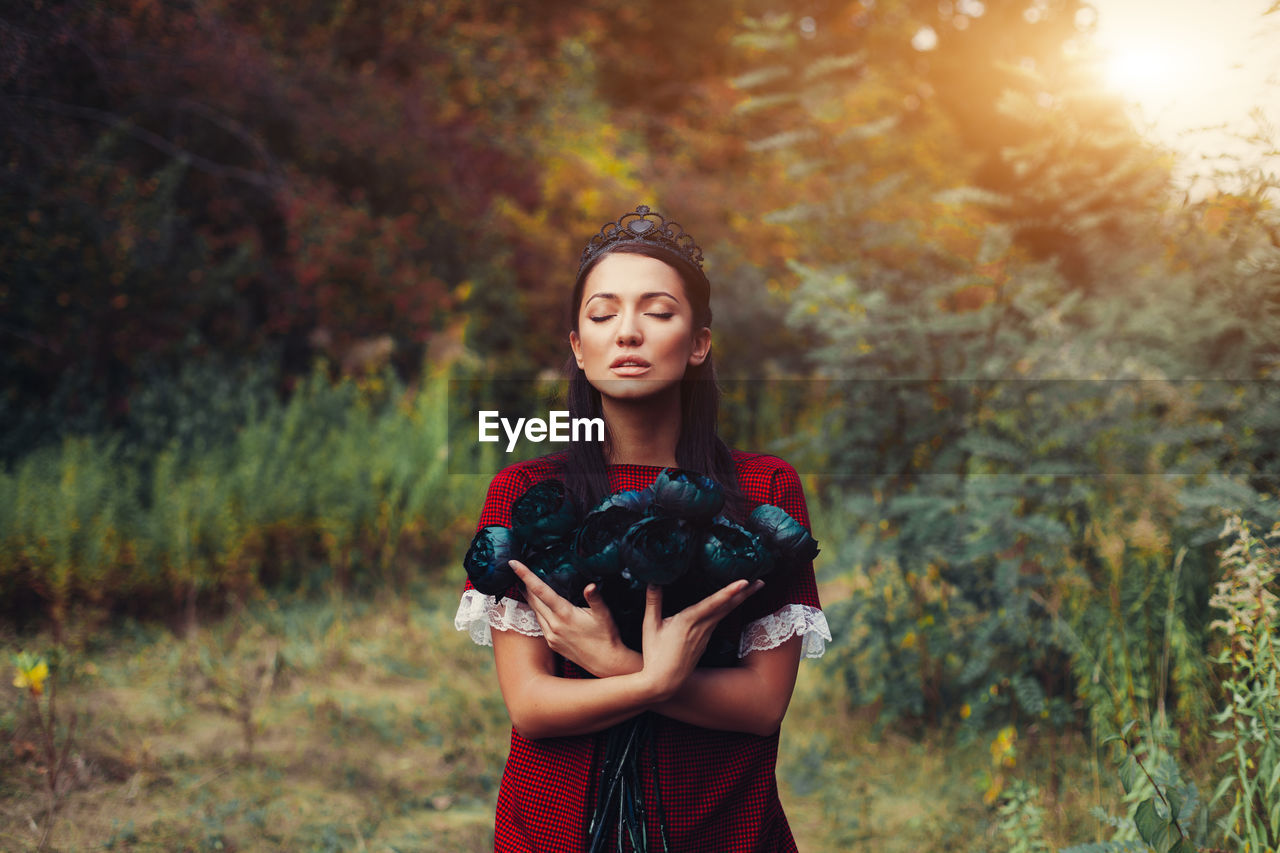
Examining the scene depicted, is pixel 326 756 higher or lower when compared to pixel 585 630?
lower

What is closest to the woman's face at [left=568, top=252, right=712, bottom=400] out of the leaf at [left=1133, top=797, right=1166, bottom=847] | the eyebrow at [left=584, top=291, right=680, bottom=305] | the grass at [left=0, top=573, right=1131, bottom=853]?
the eyebrow at [left=584, top=291, right=680, bottom=305]

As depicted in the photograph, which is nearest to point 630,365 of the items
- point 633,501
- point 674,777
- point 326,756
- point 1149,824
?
point 633,501

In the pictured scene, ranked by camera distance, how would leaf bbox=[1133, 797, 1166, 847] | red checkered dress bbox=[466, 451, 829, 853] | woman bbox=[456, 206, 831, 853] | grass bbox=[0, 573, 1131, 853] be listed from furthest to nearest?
grass bbox=[0, 573, 1131, 853] → leaf bbox=[1133, 797, 1166, 847] → red checkered dress bbox=[466, 451, 829, 853] → woman bbox=[456, 206, 831, 853]

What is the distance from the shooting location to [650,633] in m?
1.39

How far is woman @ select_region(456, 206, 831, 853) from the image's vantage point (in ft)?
4.66

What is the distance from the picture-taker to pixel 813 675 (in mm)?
4887

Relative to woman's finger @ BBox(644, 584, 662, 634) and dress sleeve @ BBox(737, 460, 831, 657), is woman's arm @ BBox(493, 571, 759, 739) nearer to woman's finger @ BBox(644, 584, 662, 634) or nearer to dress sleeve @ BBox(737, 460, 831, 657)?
woman's finger @ BBox(644, 584, 662, 634)

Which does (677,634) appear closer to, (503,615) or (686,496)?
(686,496)

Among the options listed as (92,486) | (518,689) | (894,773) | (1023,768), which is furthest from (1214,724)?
(92,486)

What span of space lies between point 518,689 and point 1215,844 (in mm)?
2022

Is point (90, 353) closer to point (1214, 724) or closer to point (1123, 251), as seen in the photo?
point (1214, 724)

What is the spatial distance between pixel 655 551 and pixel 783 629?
37 cm

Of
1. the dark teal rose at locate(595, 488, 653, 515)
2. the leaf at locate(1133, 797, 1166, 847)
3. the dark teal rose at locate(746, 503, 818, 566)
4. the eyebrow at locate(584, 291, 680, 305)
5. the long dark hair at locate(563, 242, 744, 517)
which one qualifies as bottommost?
the leaf at locate(1133, 797, 1166, 847)

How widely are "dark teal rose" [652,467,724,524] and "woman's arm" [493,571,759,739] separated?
0.39 feet
